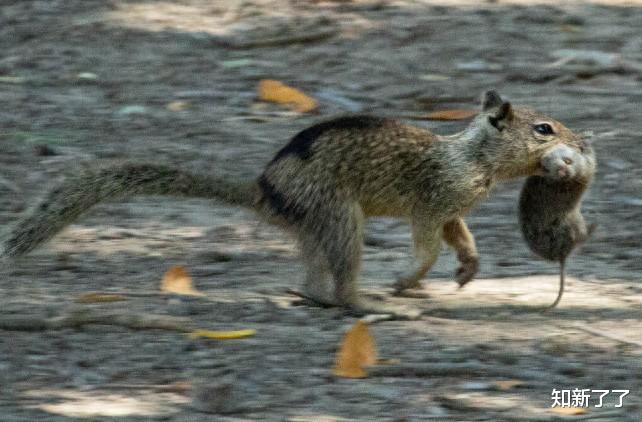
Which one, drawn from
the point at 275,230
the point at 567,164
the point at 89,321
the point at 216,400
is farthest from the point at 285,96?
the point at 216,400

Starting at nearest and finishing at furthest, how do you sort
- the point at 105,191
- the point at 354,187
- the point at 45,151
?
1. the point at 105,191
2. the point at 354,187
3. the point at 45,151

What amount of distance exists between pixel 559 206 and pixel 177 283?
1.73 metres

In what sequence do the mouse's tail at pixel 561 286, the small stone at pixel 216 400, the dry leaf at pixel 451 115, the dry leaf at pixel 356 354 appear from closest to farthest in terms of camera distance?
the small stone at pixel 216 400
the dry leaf at pixel 356 354
the mouse's tail at pixel 561 286
the dry leaf at pixel 451 115

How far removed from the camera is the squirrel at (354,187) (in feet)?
→ 20.3

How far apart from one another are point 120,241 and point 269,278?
950 mm

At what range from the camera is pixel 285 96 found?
31.6 feet

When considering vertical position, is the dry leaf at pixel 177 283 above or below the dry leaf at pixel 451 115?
below

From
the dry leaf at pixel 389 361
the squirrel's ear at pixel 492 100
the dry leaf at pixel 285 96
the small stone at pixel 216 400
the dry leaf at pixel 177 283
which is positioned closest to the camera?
the small stone at pixel 216 400

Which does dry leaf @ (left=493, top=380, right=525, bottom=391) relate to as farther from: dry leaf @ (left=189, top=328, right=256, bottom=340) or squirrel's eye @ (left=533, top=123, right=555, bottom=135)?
squirrel's eye @ (left=533, top=123, right=555, bottom=135)

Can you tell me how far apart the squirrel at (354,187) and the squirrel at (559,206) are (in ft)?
0.28

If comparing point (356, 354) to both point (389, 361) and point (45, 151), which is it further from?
point (45, 151)

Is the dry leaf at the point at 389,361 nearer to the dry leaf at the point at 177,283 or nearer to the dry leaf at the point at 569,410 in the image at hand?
the dry leaf at the point at 569,410

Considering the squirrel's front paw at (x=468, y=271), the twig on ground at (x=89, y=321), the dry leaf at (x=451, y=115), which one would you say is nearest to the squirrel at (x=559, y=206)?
the squirrel's front paw at (x=468, y=271)

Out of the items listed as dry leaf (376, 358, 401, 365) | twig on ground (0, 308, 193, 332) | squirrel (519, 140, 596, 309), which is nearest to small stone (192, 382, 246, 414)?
dry leaf (376, 358, 401, 365)
